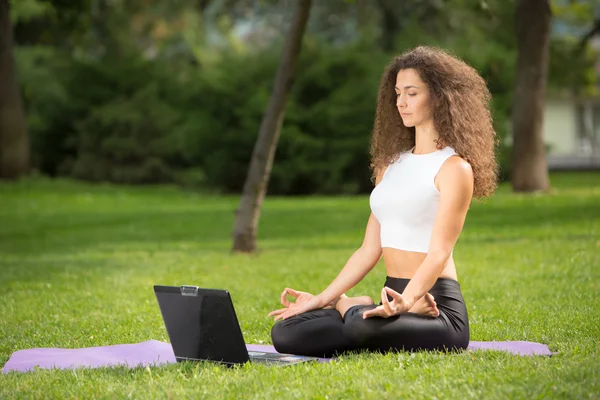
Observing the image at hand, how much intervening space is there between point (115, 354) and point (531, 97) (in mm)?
15107

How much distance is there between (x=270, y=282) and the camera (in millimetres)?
10641

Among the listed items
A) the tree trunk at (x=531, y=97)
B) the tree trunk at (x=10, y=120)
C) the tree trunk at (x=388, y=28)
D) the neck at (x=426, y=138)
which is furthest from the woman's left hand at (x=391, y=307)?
the tree trunk at (x=388, y=28)

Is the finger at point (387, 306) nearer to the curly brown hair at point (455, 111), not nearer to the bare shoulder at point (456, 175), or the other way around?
the bare shoulder at point (456, 175)

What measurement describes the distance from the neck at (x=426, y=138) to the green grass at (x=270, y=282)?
3.96 feet

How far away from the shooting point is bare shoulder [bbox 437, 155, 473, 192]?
5.88 meters

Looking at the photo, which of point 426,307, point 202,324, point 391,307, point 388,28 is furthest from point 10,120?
point 391,307

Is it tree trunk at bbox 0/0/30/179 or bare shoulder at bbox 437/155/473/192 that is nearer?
bare shoulder at bbox 437/155/473/192

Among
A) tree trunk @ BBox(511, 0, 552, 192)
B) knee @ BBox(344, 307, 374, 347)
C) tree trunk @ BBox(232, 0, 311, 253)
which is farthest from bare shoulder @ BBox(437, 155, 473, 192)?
tree trunk @ BBox(511, 0, 552, 192)

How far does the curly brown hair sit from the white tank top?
0.12 meters

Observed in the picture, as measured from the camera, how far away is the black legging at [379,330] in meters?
5.81

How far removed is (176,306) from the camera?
580cm

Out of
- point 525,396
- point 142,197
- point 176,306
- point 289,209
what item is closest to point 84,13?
point 142,197

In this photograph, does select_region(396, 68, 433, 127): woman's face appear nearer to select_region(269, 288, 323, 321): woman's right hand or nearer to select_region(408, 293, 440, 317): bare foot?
select_region(408, 293, 440, 317): bare foot

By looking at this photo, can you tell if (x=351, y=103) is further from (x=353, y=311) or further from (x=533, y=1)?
(x=353, y=311)
